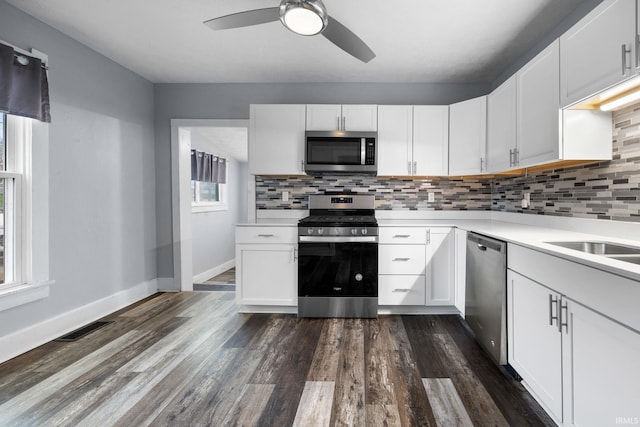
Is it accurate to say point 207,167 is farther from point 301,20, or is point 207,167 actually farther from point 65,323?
point 301,20

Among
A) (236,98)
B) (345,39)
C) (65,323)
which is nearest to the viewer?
(345,39)

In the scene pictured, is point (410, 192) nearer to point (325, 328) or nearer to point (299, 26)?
point (325, 328)

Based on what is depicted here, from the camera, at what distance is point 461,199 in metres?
3.57

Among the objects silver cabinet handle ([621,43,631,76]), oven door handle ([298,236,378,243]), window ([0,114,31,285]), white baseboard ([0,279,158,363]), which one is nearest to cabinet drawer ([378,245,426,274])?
oven door handle ([298,236,378,243])

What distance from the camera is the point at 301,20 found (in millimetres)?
1777

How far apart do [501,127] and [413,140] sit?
0.82m

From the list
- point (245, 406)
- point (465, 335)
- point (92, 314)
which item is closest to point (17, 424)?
point (245, 406)

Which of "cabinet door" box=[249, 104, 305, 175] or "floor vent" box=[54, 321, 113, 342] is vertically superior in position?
"cabinet door" box=[249, 104, 305, 175]

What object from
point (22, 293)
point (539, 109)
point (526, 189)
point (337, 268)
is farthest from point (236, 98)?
point (526, 189)

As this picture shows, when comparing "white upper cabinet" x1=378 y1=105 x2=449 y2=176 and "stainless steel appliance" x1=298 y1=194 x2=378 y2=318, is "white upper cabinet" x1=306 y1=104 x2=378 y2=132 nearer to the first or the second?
"white upper cabinet" x1=378 y1=105 x2=449 y2=176

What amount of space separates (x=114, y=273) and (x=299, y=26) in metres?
2.82

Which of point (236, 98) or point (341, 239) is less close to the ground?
point (236, 98)

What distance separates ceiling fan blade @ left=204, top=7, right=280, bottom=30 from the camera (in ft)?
6.06

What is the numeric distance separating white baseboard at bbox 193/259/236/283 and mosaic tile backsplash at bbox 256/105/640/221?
156 cm
